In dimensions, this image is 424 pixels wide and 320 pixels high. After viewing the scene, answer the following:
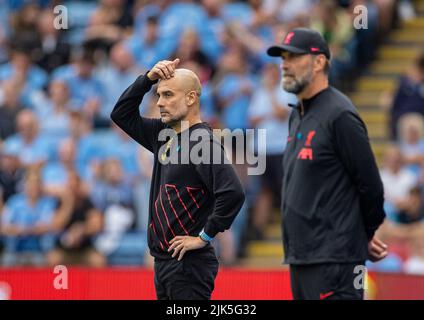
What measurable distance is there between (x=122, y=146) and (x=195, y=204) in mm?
7634

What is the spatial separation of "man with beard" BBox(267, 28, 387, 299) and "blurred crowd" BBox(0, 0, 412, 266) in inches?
203

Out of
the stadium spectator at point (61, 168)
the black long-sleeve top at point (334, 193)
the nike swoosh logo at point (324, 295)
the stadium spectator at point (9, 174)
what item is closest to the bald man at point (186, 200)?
the black long-sleeve top at point (334, 193)

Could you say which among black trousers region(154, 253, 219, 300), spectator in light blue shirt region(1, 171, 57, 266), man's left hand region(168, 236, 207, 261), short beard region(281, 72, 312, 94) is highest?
short beard region(281, 72, 312, 94)

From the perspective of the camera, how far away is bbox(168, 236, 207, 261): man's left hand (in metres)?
7.57

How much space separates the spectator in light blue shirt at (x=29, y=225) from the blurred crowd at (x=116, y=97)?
0.05 ft

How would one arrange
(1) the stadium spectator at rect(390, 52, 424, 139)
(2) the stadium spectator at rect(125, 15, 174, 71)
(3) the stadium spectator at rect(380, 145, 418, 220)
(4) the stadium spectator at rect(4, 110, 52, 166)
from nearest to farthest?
(3) the stadium spectator at rect(380, 145, 418, 220) < (1) the stadium spectator at rect(390, 52, 424, 139) < (4) the stadium spectator at rect(4, 110, 52, 166) < (2) the stadium spectator at rect(125, 15, 174, 71)

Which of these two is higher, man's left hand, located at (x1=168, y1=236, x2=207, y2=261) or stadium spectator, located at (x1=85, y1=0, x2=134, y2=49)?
stadium spectator, located at (x1=85, y1=0, x2=134, y2=49)

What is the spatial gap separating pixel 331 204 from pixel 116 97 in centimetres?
830

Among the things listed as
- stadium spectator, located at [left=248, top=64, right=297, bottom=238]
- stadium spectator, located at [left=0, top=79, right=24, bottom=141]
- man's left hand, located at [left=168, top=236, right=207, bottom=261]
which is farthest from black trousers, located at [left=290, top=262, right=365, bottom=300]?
stadium spectator, located at [left=0, top=79, right=24, bottom=141]

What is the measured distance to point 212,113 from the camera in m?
14.6

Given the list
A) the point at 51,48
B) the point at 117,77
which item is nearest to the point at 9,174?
the point at 117,77

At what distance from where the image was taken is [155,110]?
14281mm

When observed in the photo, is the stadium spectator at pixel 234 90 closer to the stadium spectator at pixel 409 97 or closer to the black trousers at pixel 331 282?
the stadium spectator at pixel 409 97

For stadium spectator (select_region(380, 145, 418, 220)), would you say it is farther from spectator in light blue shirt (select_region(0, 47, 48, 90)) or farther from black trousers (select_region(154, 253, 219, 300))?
black trousers (select_region(154, 253, 219, 300))
